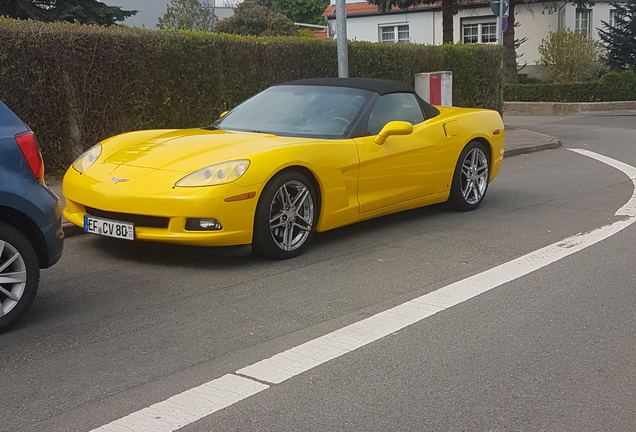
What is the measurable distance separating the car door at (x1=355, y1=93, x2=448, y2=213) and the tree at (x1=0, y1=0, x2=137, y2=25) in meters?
20.0

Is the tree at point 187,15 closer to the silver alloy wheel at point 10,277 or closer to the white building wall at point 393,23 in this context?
the white building wall at point 393,23

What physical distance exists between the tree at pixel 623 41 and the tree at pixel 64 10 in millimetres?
20320

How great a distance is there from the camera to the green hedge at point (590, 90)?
2903cm

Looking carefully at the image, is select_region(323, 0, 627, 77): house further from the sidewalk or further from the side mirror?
the side mirror

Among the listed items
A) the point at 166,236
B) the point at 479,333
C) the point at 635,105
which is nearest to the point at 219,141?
the point at 166,236

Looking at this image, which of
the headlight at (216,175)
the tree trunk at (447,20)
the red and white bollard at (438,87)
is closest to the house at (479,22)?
the tree trunk at (447,20)

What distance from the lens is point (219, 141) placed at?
626 centimetres

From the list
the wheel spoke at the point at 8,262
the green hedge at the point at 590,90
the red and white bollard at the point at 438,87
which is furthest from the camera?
the green hedge at the point at 590,90

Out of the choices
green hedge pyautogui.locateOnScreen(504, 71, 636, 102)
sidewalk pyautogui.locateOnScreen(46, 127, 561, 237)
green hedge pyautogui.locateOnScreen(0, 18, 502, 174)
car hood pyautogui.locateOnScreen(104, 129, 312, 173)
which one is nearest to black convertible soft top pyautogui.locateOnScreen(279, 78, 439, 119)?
car hood pyautogui.locateOnScreen(104, 129, 312, 173)

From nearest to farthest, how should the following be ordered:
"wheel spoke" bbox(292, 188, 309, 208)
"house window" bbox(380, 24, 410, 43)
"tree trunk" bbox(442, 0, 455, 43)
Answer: "wheel spoke" bbox(292, 188, 309, 208)
"tree trunk" bbox(442, 0, 455, 43)
"house window" bbox(380, 24, 410, 43)

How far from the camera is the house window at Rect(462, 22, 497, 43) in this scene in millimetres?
37219

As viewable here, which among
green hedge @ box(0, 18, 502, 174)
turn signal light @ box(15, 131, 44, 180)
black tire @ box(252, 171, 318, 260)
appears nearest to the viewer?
turn signal light @ box(15, 131, 44, 180)

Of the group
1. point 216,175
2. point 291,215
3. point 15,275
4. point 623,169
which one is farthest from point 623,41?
point 15,275

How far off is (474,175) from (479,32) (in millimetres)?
31335
